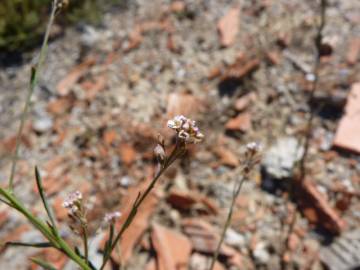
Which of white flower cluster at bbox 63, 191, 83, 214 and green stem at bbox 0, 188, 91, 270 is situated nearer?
green stem at bbox 0, 188, 91, 270

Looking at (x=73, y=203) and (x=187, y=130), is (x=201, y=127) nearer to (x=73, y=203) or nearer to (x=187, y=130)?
(x=73, y=203)

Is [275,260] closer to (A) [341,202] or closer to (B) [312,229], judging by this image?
(B) [312,229]

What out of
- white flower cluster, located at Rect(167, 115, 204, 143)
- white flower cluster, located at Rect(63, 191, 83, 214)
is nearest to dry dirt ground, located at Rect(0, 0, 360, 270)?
white flower cluster, located at Rect(63, 191, 83, 214)

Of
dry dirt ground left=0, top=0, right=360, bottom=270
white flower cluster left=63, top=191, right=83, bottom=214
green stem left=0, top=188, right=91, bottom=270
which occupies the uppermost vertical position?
dry dirt ground left=0, top=0, right=360, bottom=270

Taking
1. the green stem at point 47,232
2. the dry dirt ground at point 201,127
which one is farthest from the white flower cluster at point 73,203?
the dry dirt ground at point 201,127

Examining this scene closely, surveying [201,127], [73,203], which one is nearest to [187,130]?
[73,203]

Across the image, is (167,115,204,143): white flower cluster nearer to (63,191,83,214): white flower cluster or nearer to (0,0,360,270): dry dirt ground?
(63,191,83,214): white flower cluster

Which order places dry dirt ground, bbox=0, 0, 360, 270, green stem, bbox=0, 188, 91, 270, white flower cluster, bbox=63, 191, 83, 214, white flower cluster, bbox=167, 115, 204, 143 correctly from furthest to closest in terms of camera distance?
dry dirt ground, bbox=0, 0, 360, 270 → white flower cluster, bbox=63, 191, 83, 214 → green stem, bbox=0, 188, 91, 270 → white flower cluster, bbox=167, 115, 204, 143

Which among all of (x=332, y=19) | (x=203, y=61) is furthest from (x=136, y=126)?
(x=332, y=19)
